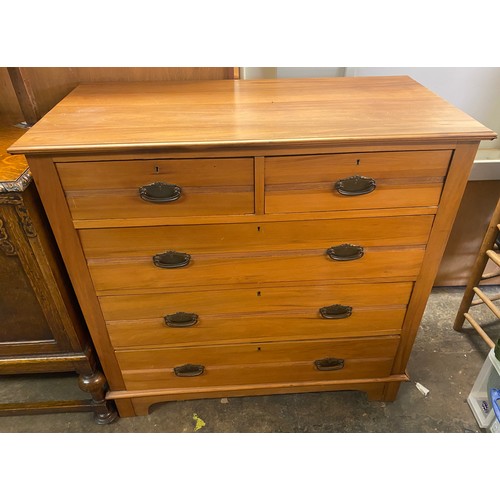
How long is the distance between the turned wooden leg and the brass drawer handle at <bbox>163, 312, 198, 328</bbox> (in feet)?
1.26

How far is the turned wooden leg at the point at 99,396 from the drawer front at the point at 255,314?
193 mm

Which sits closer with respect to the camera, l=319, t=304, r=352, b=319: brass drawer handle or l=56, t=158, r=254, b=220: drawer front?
l=56, t=158, r=254, b=220: drawer front

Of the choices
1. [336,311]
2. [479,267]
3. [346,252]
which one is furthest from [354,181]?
[479,267]

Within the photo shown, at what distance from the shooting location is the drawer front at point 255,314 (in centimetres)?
126

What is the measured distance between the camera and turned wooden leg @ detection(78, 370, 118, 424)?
1429mm

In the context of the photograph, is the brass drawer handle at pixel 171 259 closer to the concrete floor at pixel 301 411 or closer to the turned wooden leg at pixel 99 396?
the turned wooden leg at pixel 99 396

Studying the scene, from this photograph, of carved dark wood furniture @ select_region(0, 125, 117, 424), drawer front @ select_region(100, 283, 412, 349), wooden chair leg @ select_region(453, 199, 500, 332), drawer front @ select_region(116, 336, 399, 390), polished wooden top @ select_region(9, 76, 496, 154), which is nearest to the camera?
polished wooden top @ select_region(9, 76, 496, 154)

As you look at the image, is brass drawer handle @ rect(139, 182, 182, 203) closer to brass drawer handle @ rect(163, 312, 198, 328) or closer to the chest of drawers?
the chest of drawers

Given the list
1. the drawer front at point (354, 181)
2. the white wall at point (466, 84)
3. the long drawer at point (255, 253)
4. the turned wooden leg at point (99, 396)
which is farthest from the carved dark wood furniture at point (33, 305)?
the white wall at point (466, 84)

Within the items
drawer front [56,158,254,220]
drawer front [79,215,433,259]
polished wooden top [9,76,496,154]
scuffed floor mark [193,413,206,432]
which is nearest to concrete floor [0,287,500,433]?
scuffed floor mark [193,413,206,432]

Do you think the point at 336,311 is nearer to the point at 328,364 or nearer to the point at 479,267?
the point at 328,364

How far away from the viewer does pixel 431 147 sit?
1018 millimetres

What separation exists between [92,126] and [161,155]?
8.7 inches

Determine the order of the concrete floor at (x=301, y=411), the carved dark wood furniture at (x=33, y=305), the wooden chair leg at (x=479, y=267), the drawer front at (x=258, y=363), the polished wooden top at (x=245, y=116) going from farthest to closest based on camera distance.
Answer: the wooden chair leg at (x=479, y=267), the concrete floor at (x=301, y=411), the drawer front at (x=258, y=363), the carved dark wood furniture at (x=33, y=305), the polished wooden top at (x=245, y=116)
